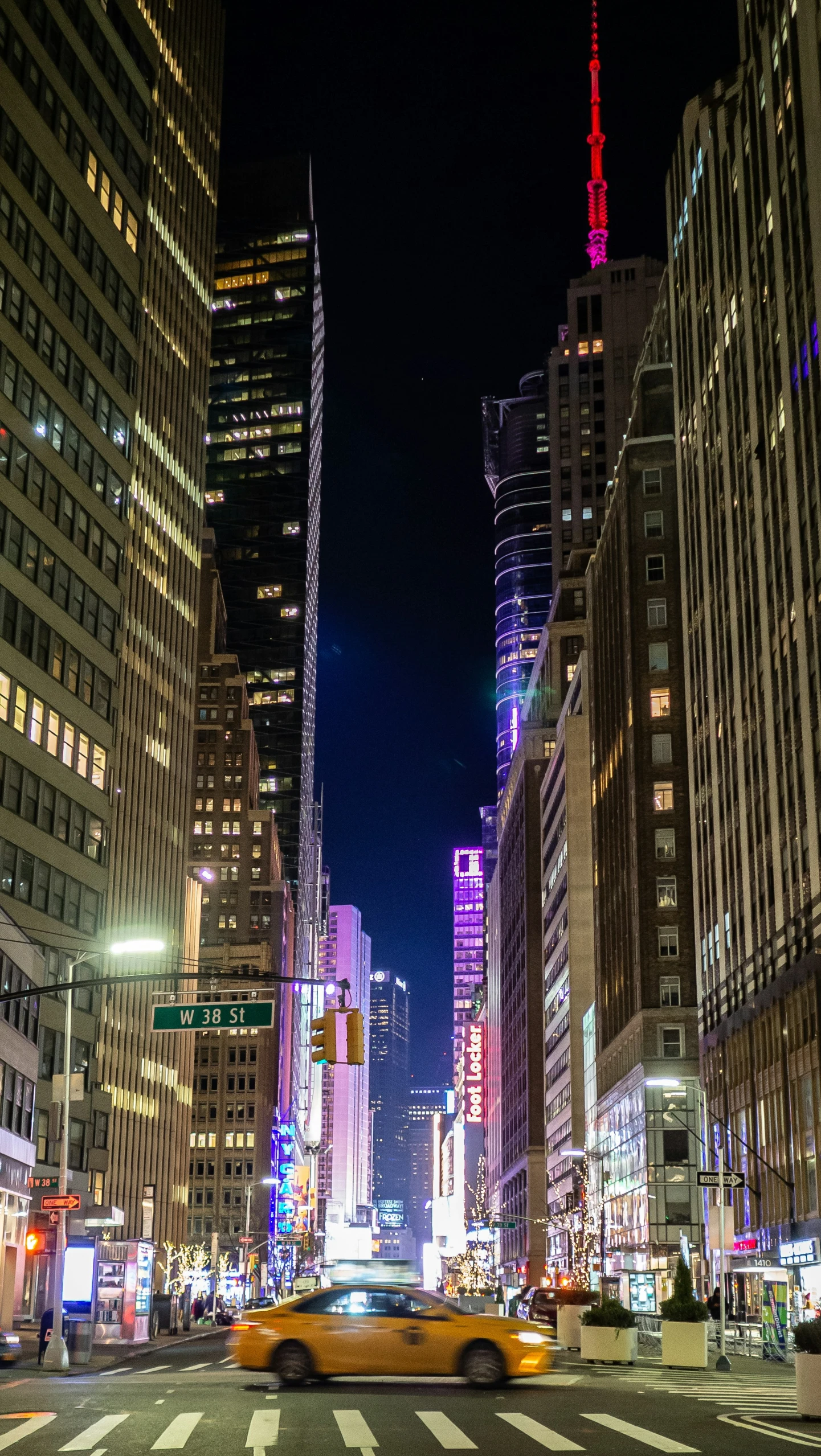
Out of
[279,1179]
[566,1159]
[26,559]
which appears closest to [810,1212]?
[26,559]

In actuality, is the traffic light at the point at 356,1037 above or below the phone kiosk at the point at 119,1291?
above

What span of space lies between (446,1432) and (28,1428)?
18.6 feet

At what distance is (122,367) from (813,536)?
104 feet

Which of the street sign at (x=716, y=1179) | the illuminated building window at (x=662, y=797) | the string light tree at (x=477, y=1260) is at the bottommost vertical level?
the string light tree at (x=477, y=1260)

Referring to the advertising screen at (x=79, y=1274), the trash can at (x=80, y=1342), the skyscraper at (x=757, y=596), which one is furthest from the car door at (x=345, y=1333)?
the skyscraper at (x=757, y=596)

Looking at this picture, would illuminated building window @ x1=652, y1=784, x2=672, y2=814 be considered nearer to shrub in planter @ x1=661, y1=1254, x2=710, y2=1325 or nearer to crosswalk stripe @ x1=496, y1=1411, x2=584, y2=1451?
shrub in planter @ x1=661, y1=1254, x2=710, y2=1325

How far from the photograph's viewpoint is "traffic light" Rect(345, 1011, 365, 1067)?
1167 inches

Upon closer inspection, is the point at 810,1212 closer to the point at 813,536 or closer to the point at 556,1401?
the point at 813,536

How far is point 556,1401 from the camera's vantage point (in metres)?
23.7

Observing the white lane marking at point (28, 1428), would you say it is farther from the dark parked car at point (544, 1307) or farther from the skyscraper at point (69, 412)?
the dark parked car at point (544, 1307)

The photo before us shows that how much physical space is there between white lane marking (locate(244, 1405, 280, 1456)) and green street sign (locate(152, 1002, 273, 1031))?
1222 cm

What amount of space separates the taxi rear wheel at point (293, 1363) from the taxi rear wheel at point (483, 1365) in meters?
2.69

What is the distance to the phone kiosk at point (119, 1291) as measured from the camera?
164 feet

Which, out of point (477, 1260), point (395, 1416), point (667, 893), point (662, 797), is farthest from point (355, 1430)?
point (477, 1260)
